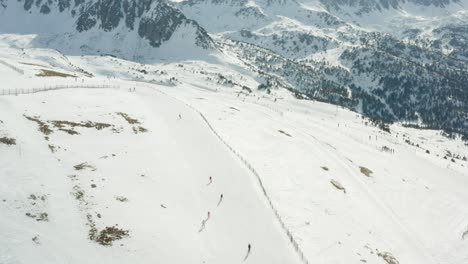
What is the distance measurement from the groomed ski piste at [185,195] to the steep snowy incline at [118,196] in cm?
15

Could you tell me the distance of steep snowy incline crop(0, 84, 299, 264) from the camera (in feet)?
116

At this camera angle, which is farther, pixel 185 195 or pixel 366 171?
pixel 366 171

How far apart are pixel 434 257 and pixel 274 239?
26.2 m

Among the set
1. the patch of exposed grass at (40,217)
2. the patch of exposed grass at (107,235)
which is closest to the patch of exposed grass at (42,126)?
the patch of exposed grass at (40,217)

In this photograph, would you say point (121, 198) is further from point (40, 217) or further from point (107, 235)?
point (40, 217)

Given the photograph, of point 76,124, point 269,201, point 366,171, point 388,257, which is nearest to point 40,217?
point 269,201

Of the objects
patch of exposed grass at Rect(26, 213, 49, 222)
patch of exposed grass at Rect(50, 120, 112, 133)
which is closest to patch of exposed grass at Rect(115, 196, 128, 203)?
patch of exposed grass at Rect(26, 213, 49, 222)

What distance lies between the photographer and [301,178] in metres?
65.8

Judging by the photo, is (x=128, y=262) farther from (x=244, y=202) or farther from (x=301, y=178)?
(x=301, y=178)

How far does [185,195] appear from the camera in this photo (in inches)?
1898

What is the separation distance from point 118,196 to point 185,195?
7718 mm

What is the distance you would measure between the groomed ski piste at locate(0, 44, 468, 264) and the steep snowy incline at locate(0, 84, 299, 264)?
15 cm

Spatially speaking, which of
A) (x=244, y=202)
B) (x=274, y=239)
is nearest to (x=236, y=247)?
(x=274, y=239)

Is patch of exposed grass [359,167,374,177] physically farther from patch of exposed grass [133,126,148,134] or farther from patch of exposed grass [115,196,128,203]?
patch of exposed grass [115,196,128,203]
